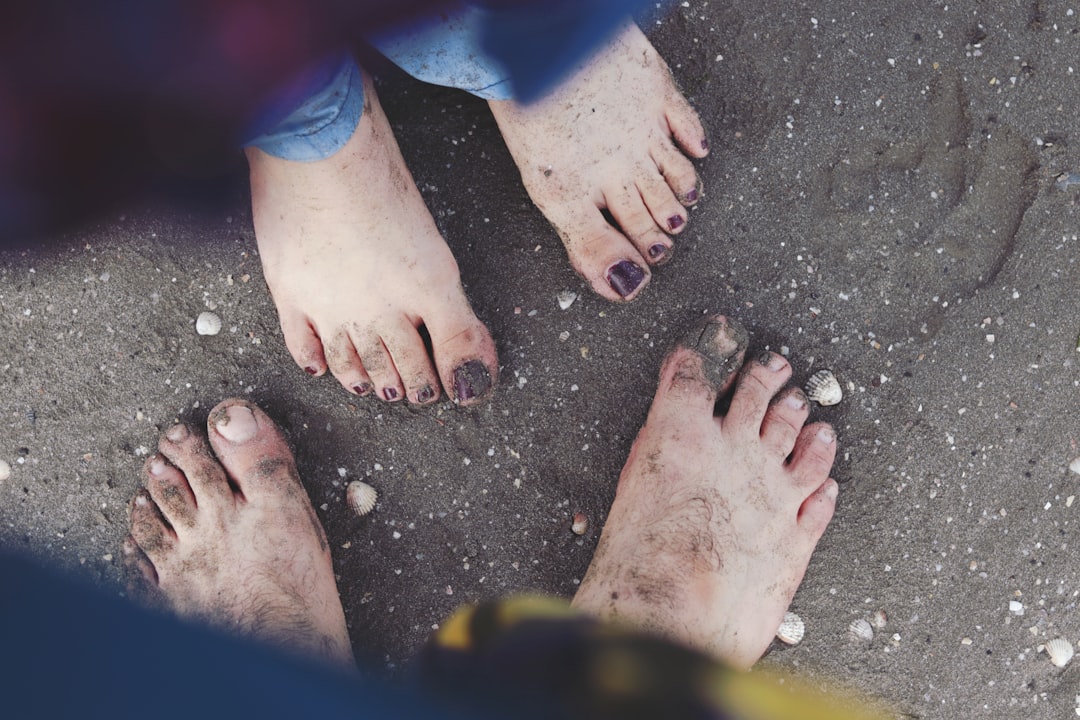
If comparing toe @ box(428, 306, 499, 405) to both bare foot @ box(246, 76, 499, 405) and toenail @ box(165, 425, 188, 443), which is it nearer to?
bare foot @ box(246, 76, 499, 405)

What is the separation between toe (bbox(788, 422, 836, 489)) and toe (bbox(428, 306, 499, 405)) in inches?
28.1

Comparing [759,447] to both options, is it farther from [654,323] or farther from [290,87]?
[290,87]

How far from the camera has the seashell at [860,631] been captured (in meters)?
1.69

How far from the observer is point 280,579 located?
158 centimetres

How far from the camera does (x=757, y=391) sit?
165 centimetres

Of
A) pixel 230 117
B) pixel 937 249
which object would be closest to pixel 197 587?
pixel 230 117

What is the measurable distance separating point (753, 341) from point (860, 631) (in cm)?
71

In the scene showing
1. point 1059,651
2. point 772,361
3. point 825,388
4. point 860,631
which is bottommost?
point 1059,651

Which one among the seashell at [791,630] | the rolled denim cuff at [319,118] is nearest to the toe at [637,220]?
the rolled denim cuff at [319,118]

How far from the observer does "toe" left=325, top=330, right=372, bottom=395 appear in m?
1.61

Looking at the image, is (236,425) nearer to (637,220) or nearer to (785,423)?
(637,220)

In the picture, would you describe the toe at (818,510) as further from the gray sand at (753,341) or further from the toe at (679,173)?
the toe at (679,173)

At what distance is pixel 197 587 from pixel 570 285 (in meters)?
1.07

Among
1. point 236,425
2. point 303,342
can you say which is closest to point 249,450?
point 236,425
